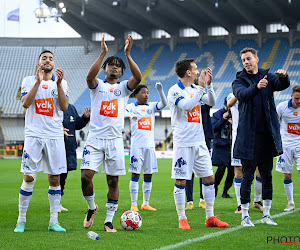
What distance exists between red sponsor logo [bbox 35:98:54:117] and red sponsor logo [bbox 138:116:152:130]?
349cm

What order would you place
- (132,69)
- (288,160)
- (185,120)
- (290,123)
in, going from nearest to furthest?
(132,69)
(185,120)
(288,160)
(290,123)

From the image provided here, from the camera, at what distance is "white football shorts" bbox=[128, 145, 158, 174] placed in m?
10.1

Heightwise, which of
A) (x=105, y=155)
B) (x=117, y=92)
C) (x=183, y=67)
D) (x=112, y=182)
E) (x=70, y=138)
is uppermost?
(x=183, y=67)

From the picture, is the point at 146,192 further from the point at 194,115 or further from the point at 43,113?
the point at 43,113

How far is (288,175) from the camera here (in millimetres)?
9383

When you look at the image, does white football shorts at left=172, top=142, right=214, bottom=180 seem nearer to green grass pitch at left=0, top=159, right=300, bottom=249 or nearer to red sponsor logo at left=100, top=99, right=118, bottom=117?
green grass pitch at left=0, top=159, right=300, bottom=249

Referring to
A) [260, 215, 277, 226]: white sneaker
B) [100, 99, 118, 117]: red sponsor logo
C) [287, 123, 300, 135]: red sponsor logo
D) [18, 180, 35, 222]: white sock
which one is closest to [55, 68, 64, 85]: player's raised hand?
[100, 99, 118, 117]: red sponsor logo

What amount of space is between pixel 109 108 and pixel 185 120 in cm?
111

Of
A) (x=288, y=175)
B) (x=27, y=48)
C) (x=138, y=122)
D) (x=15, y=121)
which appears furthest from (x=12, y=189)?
(x=27, y=48)

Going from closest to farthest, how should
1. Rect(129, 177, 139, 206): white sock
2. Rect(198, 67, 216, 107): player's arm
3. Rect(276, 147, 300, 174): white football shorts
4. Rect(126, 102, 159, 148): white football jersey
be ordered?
Rect(198, 67, 216, 107): player's arm → Rect(276, 147, 300, 174): white football shorts → Rect(129, 177, 139, 206): white sock → Rect(126, 102, 159, 148): white football jersey

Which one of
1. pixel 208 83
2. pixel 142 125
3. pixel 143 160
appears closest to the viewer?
pixel 208 83

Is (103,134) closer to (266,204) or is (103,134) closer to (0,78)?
(266,204)

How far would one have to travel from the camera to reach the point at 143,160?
33.6ft

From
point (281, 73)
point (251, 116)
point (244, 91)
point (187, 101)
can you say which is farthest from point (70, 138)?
point (281, 73)
